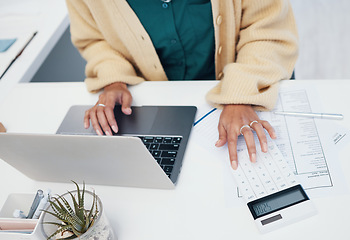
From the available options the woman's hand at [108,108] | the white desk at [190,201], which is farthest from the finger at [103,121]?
the white desk at [190,201]

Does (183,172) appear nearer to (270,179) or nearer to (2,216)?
(270,179)

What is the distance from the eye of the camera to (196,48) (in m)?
1.07

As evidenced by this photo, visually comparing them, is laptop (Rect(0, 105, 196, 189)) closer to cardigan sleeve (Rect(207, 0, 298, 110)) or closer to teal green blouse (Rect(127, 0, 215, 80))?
cardigan sleeve (Rect(207, 0, 298, 110))

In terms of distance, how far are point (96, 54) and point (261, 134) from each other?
57 cm

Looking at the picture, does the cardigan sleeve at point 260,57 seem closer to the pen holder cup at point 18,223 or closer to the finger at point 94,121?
the finger at point 94,121

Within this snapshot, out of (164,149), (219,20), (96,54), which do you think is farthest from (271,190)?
(96,54)

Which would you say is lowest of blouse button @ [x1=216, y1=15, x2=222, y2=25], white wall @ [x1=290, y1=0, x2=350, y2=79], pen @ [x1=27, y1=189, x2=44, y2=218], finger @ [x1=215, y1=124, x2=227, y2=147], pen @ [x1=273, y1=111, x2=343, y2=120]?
white wall @ [x1=290, y1=0, x2=350, y2=79]

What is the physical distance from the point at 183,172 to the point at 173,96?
0.25 metres

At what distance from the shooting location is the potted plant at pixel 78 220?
1.97 ft

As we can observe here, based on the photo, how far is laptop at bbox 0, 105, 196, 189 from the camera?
0.64 meters

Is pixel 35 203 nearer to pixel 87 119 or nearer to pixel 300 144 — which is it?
pixel 87 119

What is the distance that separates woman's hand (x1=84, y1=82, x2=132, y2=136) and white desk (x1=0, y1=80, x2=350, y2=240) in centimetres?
4

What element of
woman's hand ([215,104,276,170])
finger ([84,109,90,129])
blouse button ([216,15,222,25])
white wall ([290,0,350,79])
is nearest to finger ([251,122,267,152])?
woman's hand ([215,104,276,170])

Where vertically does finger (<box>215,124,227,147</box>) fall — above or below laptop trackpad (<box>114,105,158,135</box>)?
above
